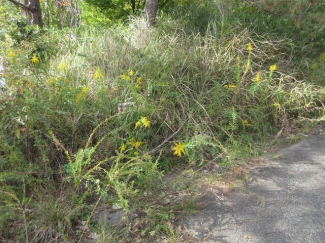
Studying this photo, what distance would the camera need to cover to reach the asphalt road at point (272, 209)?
7.47 ft

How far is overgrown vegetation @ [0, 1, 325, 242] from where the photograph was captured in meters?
2.44

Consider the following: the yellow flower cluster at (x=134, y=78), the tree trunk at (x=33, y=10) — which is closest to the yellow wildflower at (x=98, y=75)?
the yellow flower cluster at (x=134, y=78)

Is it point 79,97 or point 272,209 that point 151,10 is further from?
point 272,209

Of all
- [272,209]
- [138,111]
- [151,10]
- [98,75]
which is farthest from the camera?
[151,10]

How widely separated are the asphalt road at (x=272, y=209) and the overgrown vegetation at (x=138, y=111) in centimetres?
22

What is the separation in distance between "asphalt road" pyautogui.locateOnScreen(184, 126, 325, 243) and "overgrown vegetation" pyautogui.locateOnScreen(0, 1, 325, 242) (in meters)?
0.22

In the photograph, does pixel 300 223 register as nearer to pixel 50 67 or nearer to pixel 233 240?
pixel 233 240

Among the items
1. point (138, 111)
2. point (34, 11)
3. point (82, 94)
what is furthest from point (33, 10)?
point (138, 111)

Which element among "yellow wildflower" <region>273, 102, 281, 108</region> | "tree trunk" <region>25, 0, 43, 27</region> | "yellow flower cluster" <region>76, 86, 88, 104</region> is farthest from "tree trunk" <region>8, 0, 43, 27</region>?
"yellow wildflower" <region>273, 102, 281, 108</region>

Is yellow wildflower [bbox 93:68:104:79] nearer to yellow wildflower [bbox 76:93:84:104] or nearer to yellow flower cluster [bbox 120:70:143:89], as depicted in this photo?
yellow flower cluster [bbox 120:70:143:89]

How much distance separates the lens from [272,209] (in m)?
2.53

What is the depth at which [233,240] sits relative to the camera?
2.25 m

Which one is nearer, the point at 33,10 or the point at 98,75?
the point at 98,75

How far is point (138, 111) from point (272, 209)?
1.61 meters
